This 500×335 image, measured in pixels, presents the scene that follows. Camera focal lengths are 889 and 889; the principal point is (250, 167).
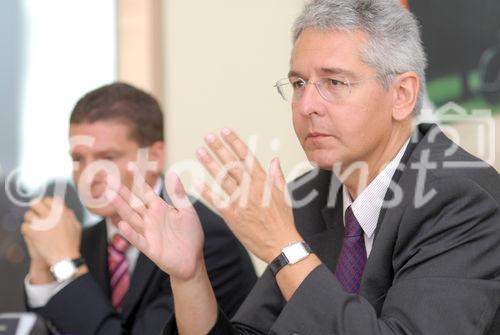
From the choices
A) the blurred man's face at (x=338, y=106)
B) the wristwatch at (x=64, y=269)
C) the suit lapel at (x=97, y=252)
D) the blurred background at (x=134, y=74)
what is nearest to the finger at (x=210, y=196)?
the blurred man's face at (x=338, y=106)

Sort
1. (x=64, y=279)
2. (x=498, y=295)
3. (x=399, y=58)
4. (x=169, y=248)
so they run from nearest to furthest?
(x=498, y=295) → (x=169, y=248) → (x=399, y=58) → (x=64, y=279)

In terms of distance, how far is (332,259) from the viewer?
1.90 metres

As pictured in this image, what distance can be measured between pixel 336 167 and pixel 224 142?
0.94 ft

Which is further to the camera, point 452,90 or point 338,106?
point 452,90

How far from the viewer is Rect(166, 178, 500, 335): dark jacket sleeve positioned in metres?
1.51

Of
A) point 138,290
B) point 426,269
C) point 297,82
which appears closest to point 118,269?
point 138,290

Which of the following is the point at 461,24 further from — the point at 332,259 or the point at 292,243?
the point at 292,243

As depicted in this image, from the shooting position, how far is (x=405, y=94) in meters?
1.85

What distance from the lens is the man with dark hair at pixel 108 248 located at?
2.25 metres

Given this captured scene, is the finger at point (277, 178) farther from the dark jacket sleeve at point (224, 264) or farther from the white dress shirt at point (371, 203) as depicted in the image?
the dark jacket sleeve at point (224, 264)

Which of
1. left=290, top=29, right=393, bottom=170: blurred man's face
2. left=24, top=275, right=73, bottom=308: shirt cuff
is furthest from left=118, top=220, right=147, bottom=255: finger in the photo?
left=24, top=275, right=73, bottom=308: shirt cuff

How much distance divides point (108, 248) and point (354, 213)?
952 millimetres

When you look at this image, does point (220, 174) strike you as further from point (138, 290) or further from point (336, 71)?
point (138, 290)

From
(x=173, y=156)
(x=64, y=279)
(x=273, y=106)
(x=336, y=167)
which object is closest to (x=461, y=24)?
(x=273, y=106)
